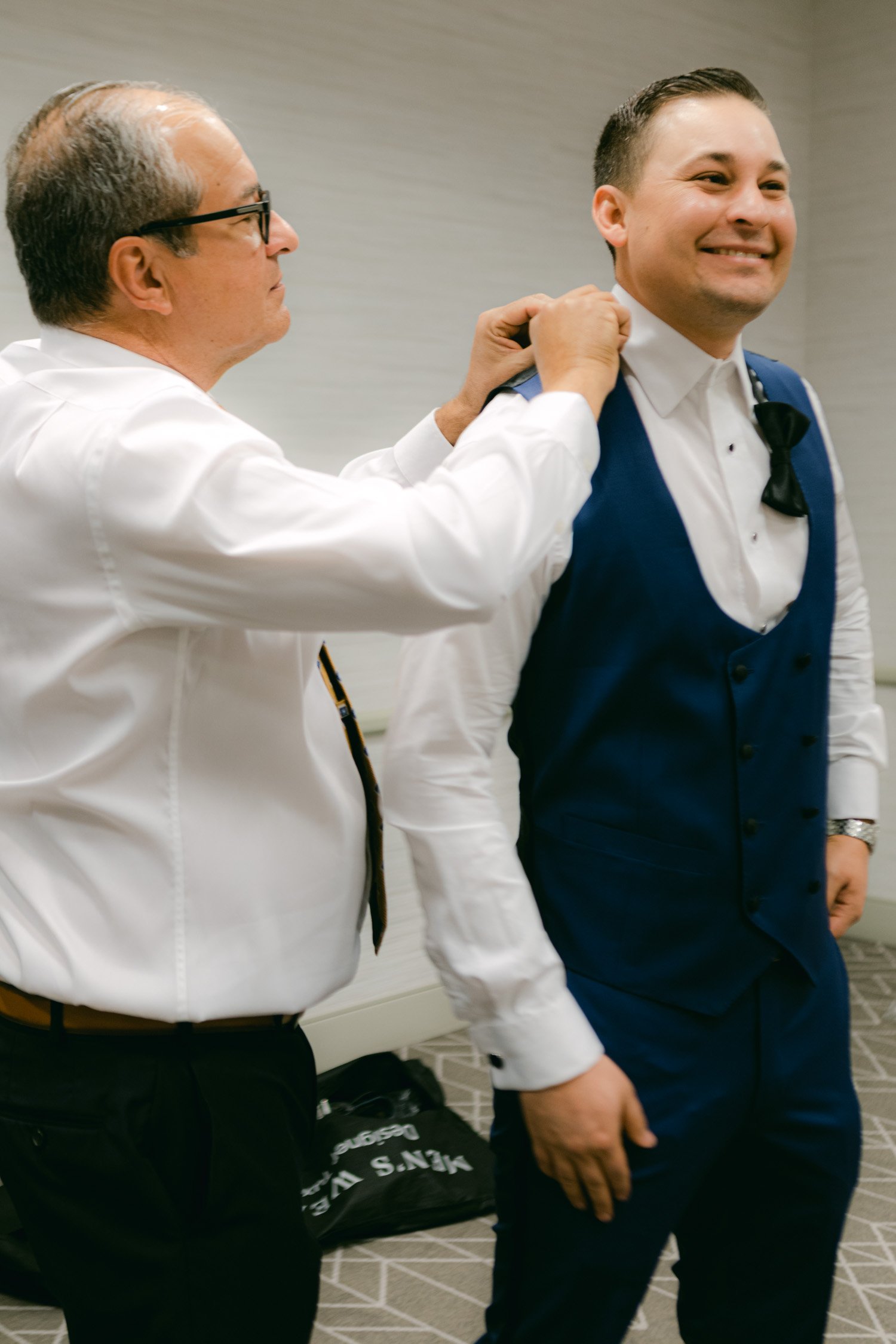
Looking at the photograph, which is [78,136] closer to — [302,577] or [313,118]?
[302,577]

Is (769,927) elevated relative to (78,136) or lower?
lower

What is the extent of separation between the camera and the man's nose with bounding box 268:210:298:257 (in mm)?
1225

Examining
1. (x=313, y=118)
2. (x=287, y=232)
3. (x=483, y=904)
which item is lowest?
(x=483, y=904)

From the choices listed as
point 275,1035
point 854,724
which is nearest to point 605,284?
point 854,724

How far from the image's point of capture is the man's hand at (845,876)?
1.48 meters

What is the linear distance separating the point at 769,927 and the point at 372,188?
2387mm

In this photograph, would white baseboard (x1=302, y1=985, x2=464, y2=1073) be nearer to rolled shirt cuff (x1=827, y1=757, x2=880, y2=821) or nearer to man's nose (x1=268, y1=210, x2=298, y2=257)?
rolled shirt cuff (x1=827, y1=757, x2=880, y2=821)

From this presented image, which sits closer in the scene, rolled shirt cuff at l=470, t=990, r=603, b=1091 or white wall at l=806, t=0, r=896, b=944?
rolled shirt cuff at l=470, t=990, r=603, b=1091

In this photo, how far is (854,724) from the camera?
1517 mm

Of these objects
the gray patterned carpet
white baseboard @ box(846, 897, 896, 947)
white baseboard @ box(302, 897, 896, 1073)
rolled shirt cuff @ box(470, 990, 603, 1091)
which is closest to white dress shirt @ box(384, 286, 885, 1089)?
rolled shirt cuff @ box(470, 990, 603, 1091)

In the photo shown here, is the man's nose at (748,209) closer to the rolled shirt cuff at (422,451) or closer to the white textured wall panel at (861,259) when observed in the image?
the rolled shirt cuff at (422,451)

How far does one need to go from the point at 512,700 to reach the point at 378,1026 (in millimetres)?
2228

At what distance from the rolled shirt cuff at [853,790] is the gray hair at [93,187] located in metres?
0.99

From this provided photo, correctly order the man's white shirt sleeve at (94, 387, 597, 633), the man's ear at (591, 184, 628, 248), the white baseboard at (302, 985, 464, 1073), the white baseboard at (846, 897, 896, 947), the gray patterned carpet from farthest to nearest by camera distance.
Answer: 1. the white baseboard at (846, 897, 896, 947)
2. the white baseboard at (302, 985, 464, 1073)
3. the gray patterned carpet
4. the man's ear at (591, 184, 628, 248)
5. the man's white shirt sleeve at (94, 387, 597, 633)
